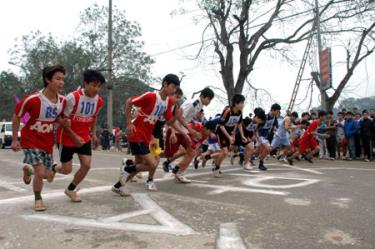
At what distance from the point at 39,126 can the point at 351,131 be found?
37.2ft

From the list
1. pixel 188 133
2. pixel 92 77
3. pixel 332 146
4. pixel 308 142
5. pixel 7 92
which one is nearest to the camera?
pixel 92 77

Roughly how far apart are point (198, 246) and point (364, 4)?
20.8 metres

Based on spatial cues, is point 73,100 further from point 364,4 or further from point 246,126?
point 364,4

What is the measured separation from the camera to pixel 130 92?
42.7 m

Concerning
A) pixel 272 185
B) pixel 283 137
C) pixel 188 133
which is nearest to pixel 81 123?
pixel 188 133

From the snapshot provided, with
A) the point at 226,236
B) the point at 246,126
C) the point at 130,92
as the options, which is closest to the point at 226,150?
the point at 246,126

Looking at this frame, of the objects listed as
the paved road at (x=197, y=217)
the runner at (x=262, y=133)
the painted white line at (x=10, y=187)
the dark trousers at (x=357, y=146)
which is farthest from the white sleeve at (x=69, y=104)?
the dark trousers at (x=357, y=146)

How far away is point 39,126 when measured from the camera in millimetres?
5156

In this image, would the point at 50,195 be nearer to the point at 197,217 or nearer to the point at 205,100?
the point at 197,217

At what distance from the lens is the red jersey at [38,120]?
16.5ft

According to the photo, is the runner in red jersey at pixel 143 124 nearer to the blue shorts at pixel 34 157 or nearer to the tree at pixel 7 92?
the blue shorts at pixel 34 157

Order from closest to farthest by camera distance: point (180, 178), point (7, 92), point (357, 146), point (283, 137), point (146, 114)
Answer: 1. point (146, 114)
2. point (180, 178)
3. point (283, 137)
4. point (357, 146)
5. point (7, 92)

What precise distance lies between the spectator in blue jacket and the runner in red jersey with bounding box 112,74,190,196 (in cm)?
926

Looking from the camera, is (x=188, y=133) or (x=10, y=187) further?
(x=188, y=133)
